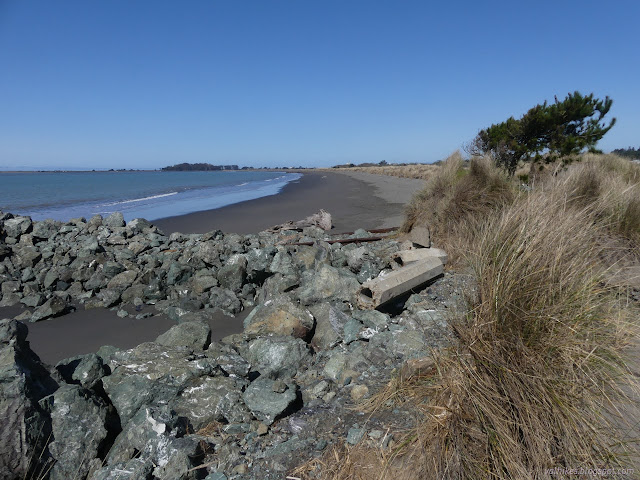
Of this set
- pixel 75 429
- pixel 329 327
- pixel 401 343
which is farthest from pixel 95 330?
pixel 401 343

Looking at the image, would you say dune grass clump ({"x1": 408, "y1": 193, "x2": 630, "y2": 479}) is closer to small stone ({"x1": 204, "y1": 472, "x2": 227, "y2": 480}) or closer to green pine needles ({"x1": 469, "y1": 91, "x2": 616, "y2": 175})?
small stone ({"x1": 204, "y1": 472, "x2": 227, "y2": 480})

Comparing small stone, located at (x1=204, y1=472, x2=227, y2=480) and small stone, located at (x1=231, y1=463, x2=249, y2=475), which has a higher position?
small stone, located at (x1=231, y1=463, x2=249, y2=475)

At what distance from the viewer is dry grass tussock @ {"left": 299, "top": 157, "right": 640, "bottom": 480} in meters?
2.04

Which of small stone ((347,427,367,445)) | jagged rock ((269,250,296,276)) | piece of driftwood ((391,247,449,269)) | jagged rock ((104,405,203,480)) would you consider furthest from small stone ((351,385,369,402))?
jagged rock ((269,250,296,276))

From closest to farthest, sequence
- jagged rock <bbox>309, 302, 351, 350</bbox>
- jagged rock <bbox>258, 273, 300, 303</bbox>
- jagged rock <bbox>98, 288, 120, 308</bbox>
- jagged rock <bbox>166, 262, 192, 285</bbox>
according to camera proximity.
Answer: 1. jagged rock <bbox>309, 302, 351, 350</bbox>
2. jagged rock <bbox>258, 273, 300, 303</bbox>
3. jagged rock <bbox>98, 288, 120, 308</bbox>
4. jagged rock <bbox>166, 262, 192, 285</bbox>

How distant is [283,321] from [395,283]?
152 centimetres

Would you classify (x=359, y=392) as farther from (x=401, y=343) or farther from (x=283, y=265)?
(x=283, y=265)

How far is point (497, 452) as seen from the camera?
2.09 meters

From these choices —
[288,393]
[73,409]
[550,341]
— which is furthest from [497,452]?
[73,409]

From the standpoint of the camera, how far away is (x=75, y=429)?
3.02 m

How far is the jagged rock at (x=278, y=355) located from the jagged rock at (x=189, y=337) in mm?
688

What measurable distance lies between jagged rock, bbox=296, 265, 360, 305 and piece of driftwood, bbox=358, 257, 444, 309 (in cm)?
66

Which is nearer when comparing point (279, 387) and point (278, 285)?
point (279, 387)

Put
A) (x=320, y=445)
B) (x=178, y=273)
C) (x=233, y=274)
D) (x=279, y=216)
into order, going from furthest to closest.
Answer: (x=279, y=216)
(x=178, y=273)
(x=233, y=274)
(x=320, y=445)
